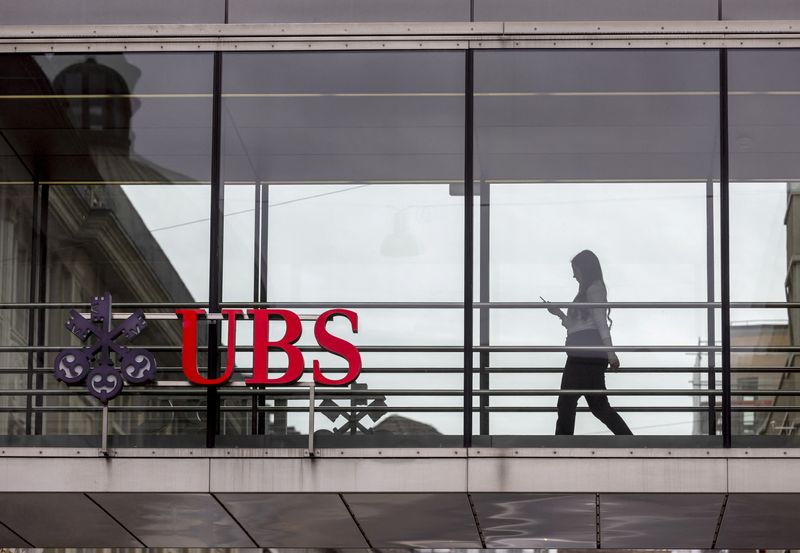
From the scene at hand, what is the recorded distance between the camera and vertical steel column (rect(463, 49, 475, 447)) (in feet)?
61.2

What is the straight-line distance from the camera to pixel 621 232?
19.0 meters

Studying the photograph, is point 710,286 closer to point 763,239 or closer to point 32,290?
point 763,239

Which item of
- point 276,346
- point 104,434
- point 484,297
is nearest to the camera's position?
point 104,434

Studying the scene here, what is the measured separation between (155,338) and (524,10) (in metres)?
5.32

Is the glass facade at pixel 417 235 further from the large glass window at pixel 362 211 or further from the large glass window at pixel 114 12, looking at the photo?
the large glass window at pixel 114 12

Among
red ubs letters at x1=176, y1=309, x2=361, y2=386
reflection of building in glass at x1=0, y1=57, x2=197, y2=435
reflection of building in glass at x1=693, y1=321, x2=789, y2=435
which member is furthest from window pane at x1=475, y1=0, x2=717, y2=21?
reflection of building in glass at x1=0, y1=57, x2=197, y2=435

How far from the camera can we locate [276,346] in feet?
61.6

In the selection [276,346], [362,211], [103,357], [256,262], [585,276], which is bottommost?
[103,357]

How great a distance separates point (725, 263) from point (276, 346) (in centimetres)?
475

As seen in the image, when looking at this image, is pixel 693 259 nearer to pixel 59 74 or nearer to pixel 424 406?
pixel 424 406

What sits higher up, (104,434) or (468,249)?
(468,249)

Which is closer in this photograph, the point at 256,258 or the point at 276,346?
the point at 276,346

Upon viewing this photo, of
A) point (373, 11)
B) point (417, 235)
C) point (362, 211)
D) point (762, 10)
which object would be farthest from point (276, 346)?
point (762, 10)

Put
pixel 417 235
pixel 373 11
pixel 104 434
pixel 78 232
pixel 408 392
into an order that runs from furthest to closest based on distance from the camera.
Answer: pixel 373 11
pixel 78 232
pixel 417 235
pixel 408 392
pixel 104 434
